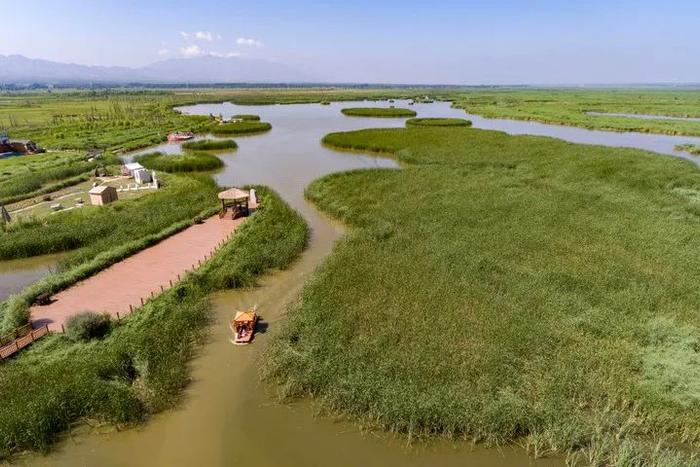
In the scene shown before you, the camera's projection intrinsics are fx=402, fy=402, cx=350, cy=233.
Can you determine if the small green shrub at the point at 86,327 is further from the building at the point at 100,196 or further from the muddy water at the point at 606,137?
the muddy water at the point at 606,137

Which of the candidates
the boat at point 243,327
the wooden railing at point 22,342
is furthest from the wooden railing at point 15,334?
the boat at point 243,327

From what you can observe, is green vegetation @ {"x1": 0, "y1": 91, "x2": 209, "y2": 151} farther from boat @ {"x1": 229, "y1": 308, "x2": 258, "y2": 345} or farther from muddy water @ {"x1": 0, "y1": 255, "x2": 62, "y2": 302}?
boat @ {"x1": 229, "y1": 308, "x2": 258, "y2": 345}

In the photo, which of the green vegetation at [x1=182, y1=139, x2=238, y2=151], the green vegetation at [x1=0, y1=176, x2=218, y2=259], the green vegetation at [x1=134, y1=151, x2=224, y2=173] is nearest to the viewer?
the green vegetation at [x1=0, y1=176, x2=218, y2=259]

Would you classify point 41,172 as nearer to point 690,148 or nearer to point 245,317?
point 245,317

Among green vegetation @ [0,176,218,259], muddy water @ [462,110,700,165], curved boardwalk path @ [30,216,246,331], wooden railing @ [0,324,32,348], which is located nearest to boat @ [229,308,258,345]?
curved boardwalk path @ [30,216,246,331]

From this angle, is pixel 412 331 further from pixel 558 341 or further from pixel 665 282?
pixel 665 282

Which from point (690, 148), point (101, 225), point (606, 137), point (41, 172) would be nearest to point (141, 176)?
point (41, 172)

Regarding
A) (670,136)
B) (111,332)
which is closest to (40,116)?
(111,332)
